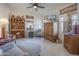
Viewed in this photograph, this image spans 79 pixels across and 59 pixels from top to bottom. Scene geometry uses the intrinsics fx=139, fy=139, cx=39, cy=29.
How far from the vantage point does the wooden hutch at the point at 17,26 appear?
7.87 ft

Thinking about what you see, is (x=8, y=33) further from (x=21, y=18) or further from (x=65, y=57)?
(x=65, y=57)

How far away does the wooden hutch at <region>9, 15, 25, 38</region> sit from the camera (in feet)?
7.87

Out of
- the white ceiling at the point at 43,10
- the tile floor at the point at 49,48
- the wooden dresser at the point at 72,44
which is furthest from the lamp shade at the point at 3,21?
the wooden dresser at the point at 72,44

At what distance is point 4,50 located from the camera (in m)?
2.29

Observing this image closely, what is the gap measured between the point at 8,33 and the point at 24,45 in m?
0.34

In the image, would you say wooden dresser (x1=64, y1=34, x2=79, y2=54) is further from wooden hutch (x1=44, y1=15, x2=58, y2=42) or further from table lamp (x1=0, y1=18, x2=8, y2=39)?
table lamp (x1=0, y1=18, x2=8, y2=39)

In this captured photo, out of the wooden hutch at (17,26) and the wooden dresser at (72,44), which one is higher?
the wooden hutch at (17,26)

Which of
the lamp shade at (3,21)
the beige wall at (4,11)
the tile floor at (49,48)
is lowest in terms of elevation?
the tile floor at (49,48)

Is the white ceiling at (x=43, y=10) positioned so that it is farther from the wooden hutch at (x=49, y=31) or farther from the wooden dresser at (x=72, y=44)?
the wooden dresser at (x=72, y=44)

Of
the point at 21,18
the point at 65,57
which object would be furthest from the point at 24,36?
the point at 65,57

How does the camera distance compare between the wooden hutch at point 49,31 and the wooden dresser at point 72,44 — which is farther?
the wooden hutch at point 49,31

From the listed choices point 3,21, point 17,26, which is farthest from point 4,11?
point 17,26

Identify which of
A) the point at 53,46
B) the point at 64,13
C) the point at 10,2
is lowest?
the point at 53,46

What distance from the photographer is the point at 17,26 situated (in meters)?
2.46
